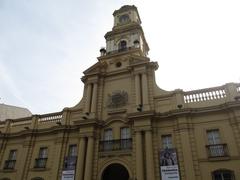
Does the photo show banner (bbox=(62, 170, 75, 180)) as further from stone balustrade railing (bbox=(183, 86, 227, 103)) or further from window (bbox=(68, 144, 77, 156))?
stone balustrade railing (bbox=(183, 86, 227, 103))

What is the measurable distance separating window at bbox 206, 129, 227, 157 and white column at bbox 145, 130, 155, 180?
13.8ft

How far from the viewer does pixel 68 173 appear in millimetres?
18688

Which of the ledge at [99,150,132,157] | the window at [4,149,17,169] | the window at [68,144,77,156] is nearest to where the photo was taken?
the ledge at [99,150,132,157]

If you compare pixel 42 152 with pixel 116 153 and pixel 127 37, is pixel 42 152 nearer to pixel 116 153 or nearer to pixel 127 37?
pixel 116 153

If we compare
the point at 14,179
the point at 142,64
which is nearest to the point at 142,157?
the point at 142,64

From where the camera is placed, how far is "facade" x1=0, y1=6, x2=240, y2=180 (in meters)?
16.0

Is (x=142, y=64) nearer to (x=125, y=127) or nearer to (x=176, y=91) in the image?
(x=176, y=91)

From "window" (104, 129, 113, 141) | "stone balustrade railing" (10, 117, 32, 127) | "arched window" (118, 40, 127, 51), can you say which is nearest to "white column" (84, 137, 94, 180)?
"window" (104, 129, 113, 141)

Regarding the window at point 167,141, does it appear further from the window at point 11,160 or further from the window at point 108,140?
the window at point 11,160

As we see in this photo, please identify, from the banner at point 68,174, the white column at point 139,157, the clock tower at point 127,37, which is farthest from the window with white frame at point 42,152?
the clock tower at point 127,37

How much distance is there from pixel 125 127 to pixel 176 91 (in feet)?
18.1

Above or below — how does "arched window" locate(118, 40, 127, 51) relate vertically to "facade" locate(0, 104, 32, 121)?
above

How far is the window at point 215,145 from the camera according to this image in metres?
15.5

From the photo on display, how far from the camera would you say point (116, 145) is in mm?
18344
